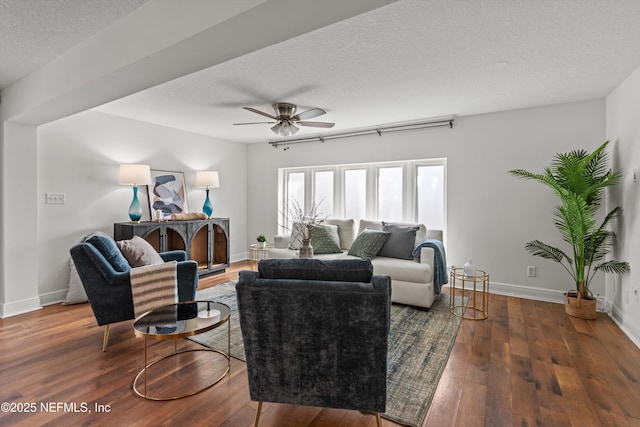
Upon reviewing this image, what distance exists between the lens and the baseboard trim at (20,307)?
326 centimetres

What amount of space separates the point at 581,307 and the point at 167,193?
5.41 m

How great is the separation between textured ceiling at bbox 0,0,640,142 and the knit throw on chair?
1.79 metres

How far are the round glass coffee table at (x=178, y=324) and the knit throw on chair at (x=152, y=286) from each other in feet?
1.14

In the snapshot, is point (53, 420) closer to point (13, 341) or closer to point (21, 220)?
point (13, 341)

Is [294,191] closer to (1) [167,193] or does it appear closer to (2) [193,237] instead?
(2) [193,237]

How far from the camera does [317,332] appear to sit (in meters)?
1.51

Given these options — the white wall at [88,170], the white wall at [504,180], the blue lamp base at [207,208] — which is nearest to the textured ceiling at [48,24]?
the white wall at [88,170]

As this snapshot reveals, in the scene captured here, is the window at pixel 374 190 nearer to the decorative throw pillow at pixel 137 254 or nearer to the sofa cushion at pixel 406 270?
the sofa cushion at pixel 406 270

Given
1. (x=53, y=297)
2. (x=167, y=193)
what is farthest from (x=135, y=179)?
(x=53, y=297)

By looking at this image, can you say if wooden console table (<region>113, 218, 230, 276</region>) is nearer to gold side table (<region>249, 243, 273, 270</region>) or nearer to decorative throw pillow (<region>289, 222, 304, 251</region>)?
gold side table (<region>249, 243, 273, 270</region>)

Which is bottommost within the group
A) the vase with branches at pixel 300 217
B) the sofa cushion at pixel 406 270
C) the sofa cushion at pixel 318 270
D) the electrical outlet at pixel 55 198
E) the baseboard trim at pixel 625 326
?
the baseboard trim at pixel 625 326

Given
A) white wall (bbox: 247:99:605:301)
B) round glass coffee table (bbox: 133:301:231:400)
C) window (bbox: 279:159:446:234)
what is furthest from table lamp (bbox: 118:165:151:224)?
white wall (bbox: 247:99:605:301)

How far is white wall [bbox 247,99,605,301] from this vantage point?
12.3ft

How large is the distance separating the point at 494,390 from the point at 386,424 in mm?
812
